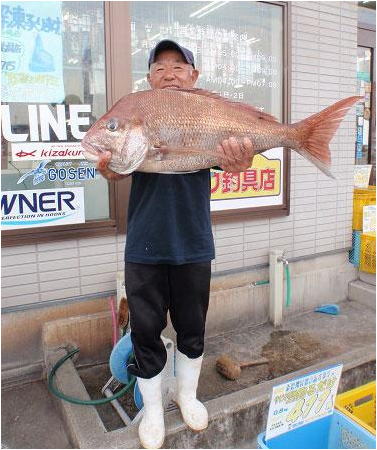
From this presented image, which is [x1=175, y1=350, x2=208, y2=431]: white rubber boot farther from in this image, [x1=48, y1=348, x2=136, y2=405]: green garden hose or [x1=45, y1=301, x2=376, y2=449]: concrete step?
[x1=48, y1=348, x2=136, y2=405]: green garden hose

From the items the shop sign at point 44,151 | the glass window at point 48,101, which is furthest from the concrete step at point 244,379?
the shop sign at point 44,151

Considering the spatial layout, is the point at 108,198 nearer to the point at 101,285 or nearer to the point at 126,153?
the point at 101,285

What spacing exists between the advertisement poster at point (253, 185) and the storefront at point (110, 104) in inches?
0.5

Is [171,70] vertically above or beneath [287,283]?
above

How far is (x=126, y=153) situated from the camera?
86.7 inches

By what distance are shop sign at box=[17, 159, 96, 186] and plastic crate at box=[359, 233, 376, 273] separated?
3779mm

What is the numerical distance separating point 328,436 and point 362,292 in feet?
11.2

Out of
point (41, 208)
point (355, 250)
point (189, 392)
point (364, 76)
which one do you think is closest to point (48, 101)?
point (41, 208)

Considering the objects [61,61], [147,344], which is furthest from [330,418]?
[61,61]

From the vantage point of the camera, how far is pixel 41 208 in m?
3.80

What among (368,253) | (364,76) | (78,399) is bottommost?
(78,399)

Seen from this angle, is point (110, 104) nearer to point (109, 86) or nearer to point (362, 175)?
point (109, 86)

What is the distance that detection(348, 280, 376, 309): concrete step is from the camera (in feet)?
18.4

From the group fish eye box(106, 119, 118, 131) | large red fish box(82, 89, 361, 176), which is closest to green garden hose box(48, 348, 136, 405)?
large red fish box(82, 89, 361, 176)
